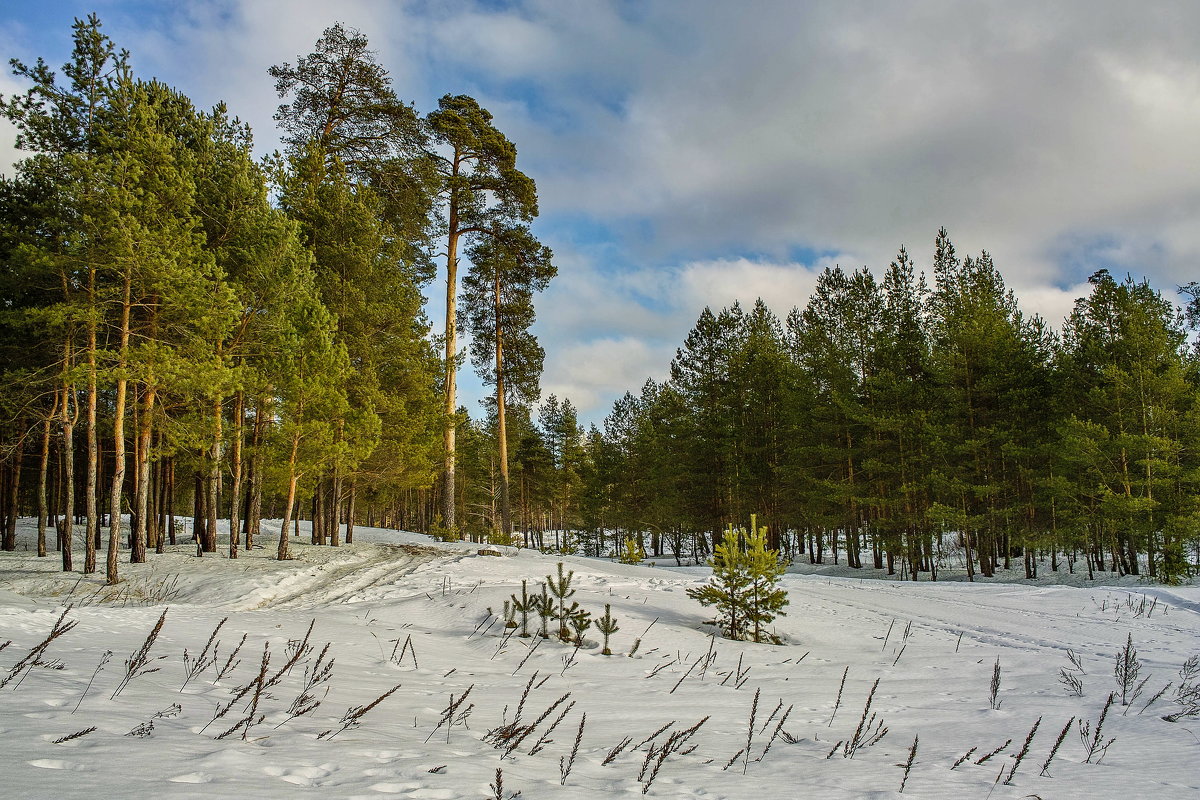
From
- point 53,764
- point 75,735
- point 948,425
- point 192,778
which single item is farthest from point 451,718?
point 948,425

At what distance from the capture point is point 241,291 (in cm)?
1452

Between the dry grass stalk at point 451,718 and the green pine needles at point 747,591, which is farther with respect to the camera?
the green pine needles at point 747,591

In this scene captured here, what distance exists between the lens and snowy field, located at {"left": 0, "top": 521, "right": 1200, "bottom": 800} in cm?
266

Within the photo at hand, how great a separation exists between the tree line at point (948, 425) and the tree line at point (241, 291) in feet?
35.4

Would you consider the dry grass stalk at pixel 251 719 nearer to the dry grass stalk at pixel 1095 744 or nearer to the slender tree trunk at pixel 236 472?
the dry grass stalk at pixel 1095 744

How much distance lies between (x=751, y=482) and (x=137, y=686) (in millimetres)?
28975

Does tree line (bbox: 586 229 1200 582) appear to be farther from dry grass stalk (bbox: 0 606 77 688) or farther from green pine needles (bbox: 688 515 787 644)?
dry grass stalk (bbox: 0 606 77 688)

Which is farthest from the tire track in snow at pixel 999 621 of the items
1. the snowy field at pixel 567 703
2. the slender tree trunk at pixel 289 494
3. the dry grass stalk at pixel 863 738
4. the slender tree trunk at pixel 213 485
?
the slender tree trunk at pixel 213 485

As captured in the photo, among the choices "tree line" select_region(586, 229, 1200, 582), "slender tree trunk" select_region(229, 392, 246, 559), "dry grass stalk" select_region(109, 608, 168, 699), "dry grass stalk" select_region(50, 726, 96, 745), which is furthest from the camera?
"tree line" select_region(586, 229, 1200, 582)

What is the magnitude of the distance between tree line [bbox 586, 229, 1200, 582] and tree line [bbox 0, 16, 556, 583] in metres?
10.8

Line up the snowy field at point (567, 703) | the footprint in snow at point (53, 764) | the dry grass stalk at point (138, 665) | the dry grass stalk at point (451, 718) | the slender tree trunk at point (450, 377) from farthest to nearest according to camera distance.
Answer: the slender tree trunk at point (450, 377) → the dry grass stalk at point (451, 718) → the dry grass stalk at point (138, 665) → the snowy field at point (567, 703) → the footprint in snow at point (53, 764)

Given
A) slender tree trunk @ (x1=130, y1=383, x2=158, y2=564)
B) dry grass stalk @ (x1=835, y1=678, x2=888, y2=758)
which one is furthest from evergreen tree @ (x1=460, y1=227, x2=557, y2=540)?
dry grass stalk @ (x1=835, y1=678, x2=888, y2=758)

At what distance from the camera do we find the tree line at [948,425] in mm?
20219

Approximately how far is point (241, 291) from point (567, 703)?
1352 centimetres
